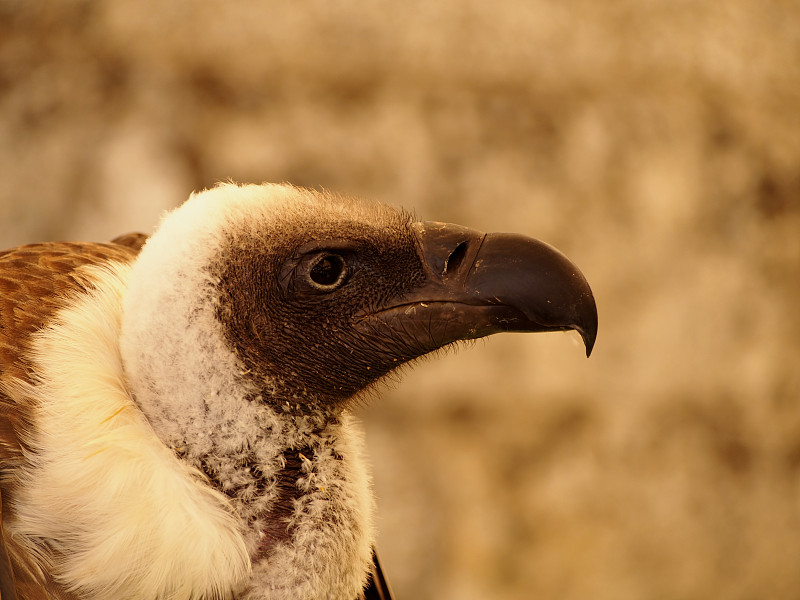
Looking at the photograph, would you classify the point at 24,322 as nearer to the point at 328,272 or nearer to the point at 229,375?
the point at 229,375

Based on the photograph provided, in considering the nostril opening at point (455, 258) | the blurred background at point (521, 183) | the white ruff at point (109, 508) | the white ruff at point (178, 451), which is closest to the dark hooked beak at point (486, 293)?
the nostril opening at point (455, 258)

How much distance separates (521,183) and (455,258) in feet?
4.11

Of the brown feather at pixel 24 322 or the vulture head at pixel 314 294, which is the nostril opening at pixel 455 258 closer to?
the vulture head at pixel 314 294

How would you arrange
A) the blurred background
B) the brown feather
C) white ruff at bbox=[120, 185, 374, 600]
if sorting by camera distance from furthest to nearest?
the blurred background
white ruff at bbox=[120, 185, 374, 600]
the brown feather

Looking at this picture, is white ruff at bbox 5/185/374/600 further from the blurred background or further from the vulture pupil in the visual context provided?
the blurred background

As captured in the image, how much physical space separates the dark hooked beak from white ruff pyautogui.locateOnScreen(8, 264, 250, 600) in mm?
287

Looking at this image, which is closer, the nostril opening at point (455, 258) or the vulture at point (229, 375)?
the vulture at point (229, 375)

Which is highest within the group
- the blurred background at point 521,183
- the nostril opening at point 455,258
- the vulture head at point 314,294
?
the blurred background at point 521,183

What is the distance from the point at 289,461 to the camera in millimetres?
862

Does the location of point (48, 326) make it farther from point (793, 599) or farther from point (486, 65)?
point (793, 599)

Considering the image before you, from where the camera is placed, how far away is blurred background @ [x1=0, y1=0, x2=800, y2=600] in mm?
2047

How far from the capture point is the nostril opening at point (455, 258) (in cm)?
87

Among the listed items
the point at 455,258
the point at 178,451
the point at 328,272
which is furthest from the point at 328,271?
the point at 178,451

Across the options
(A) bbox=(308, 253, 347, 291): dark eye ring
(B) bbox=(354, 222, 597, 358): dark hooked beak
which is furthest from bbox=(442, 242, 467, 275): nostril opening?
(A) bbox=(308, 253, 347, 291): dark eye ring
